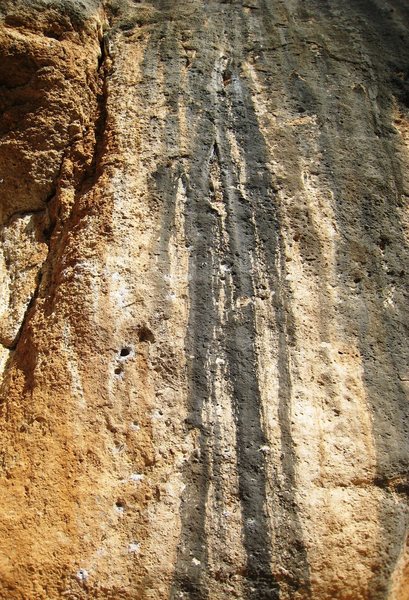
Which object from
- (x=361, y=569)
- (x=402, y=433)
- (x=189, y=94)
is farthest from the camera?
(x=189, y=94)

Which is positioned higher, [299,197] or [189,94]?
[189,94]

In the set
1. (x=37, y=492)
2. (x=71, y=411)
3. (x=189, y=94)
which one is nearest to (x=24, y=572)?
(x=37, y=492)

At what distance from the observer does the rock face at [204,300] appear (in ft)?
5.57

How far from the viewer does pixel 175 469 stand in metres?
1.76

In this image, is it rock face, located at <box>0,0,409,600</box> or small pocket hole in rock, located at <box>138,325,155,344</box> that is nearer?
rock face, located at <box>0,0,409,600</box>

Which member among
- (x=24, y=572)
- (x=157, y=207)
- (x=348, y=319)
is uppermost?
(x=157, y=207)

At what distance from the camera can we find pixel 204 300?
192 centimetres

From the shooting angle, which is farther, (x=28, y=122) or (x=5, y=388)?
(x=28, y=122)

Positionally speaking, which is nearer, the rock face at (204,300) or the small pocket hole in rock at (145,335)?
the rock face at (204,300)

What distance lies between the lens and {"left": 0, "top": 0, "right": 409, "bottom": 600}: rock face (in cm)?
170

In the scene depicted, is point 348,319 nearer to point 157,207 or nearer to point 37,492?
point 157,207

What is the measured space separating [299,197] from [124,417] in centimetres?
85

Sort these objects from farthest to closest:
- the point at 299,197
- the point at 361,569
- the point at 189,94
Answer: the point at 189,94
the point at 299,197
the point at 361,569

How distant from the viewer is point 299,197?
207 centimetres
